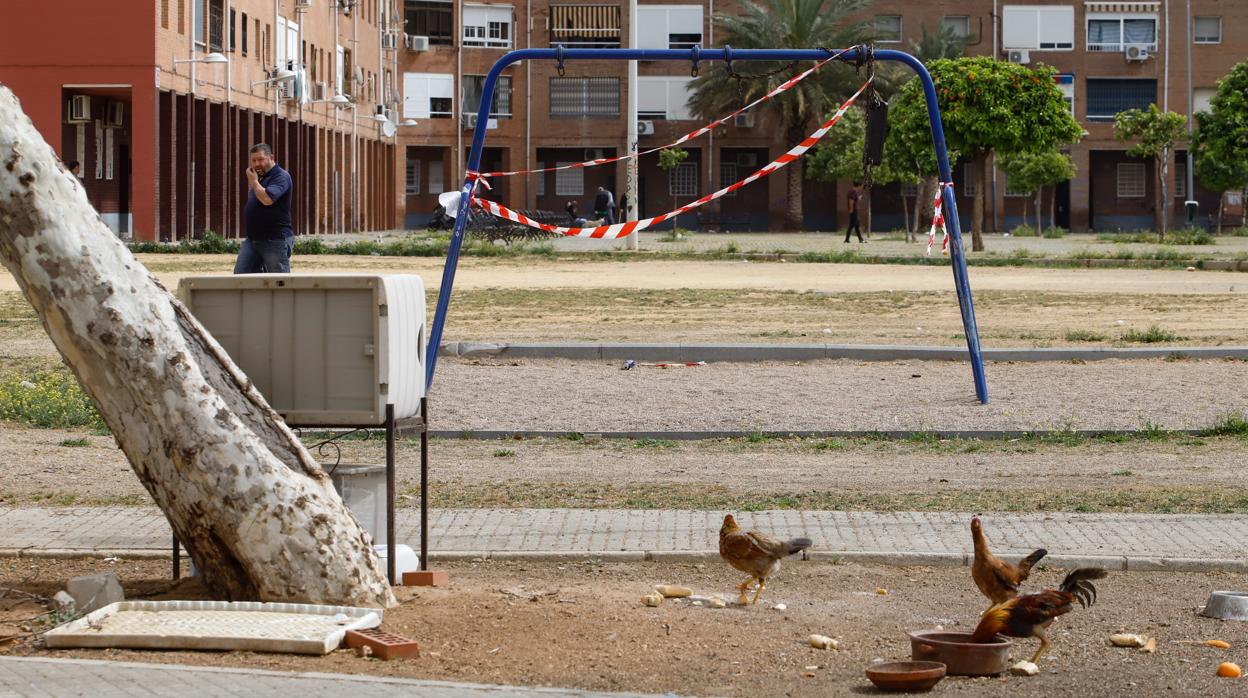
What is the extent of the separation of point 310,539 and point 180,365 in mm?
763

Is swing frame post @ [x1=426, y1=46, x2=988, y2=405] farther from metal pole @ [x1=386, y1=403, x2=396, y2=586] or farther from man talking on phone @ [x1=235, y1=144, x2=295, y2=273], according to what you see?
metal pole @ [x1=386, y1=403, x2=396, y2=586]

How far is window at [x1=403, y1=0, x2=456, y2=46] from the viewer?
251ft

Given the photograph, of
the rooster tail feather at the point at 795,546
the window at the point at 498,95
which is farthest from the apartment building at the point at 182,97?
the rooster tail feather at the point at 795,546

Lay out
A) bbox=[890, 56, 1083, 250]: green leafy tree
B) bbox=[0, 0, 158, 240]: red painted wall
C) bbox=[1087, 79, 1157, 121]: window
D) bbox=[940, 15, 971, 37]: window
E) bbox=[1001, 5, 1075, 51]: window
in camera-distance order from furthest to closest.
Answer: bbox=[1087, 79, 1157, 121]: window, bbox=[940, 15, 971, 37]: window, bbox=[1001, 5, 1075, 51]: window, bbox=[890, 56, 1083, 250]: green leafy tree, bbox=[0, 0, 158, 240]: red painted wall

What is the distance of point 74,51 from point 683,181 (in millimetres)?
37415

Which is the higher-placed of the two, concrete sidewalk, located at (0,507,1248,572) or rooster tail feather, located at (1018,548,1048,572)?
rooster tail feather, located at (1018,548,1048,572)

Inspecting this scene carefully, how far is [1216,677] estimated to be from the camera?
588 cm

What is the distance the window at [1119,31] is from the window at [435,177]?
28.9m

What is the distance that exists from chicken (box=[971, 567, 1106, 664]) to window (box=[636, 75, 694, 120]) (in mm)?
68867

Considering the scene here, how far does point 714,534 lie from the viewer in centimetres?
834

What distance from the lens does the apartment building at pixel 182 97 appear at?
4259 centimetres

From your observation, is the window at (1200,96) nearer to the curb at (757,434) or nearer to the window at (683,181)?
the window at (683,181)

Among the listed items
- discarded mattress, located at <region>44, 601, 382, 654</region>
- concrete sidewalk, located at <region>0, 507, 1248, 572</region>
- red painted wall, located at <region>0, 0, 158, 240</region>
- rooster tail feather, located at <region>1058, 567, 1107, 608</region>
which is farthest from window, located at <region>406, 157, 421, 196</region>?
rooster tail feather, located at <region>1058, 567, 1107, 608</region>

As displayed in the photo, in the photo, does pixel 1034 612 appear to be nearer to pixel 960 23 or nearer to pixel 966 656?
pixel 966 656
